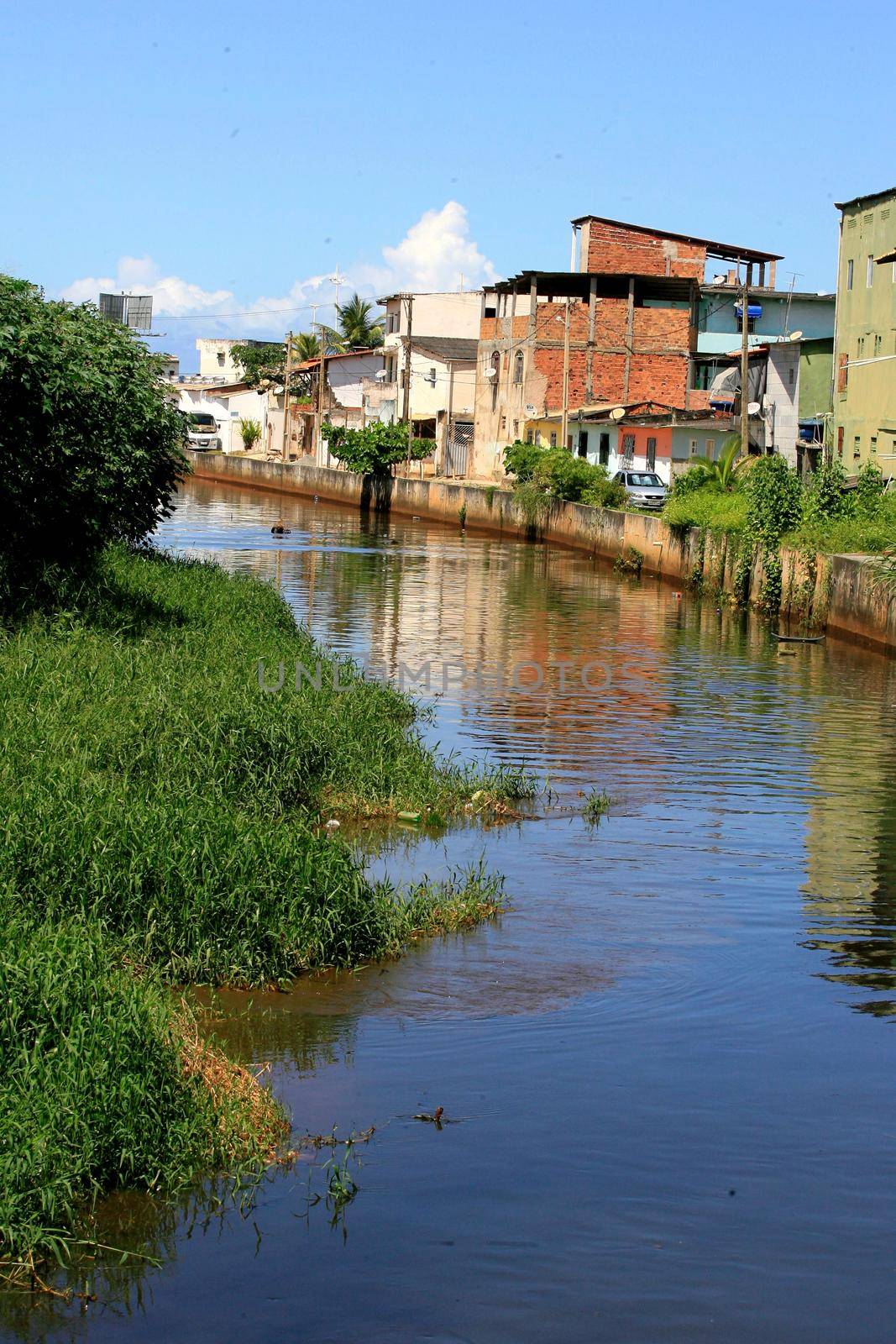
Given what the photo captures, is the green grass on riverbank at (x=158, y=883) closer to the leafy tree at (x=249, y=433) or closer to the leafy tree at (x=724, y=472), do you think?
the leafy tree at (x=724, y=472)

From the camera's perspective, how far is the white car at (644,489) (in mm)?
51938

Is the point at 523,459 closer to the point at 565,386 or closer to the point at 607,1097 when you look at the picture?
the point at 565,386

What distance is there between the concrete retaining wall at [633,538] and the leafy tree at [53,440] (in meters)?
13.1

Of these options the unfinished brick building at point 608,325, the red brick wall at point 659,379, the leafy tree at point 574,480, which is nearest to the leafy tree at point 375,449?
the unfinished brick building at point 608,325

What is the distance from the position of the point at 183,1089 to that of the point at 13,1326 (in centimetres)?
148

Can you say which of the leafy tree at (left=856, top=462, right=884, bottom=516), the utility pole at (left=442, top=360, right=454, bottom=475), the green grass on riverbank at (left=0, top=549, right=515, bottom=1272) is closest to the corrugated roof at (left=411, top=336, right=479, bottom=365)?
the utility pole at (left=442, top=360, right=454, bottom=475)

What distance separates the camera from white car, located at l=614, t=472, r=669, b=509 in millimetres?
51938

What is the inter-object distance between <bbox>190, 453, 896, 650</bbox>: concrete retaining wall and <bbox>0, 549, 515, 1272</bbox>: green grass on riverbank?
43.6 ft

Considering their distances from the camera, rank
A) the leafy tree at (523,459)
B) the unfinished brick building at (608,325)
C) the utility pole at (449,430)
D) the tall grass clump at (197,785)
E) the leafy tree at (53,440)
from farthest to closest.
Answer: the utility pole at (449,430) → the unfinished brick building at (608,325) → the leafy tree at (523,459) → the leafy tree at (53,440) → the tall grass clump at (197,785)

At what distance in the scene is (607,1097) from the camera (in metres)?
8.16

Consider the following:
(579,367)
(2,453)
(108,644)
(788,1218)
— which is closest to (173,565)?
(2,453)

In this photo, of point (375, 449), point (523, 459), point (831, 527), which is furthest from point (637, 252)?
point (831, 527)

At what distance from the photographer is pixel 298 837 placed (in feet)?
34.9

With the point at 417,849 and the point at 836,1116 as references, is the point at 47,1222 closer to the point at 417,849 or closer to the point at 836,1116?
the point at 836,1116
